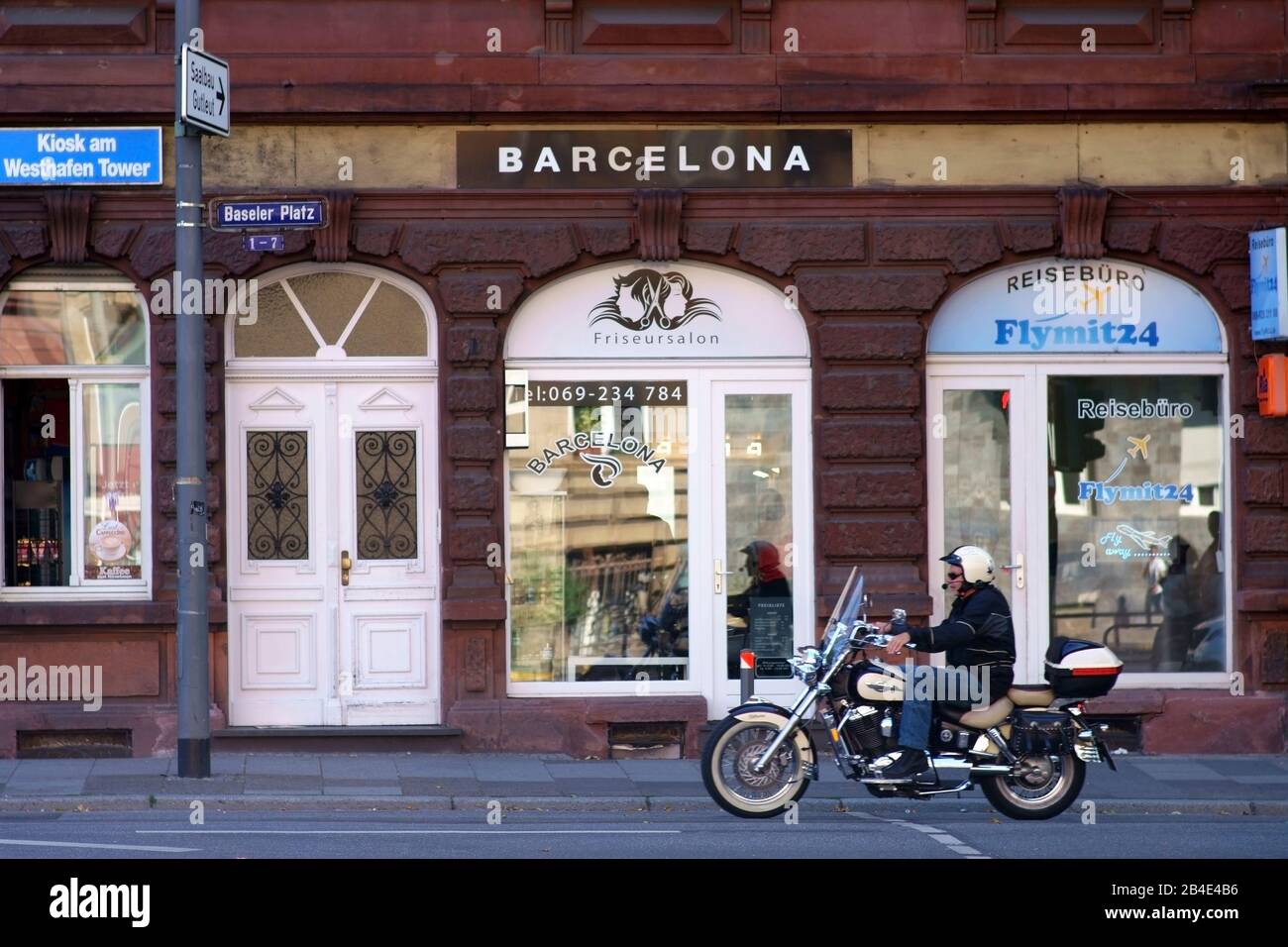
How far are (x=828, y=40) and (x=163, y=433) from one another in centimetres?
617

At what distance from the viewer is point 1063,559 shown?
1507cm

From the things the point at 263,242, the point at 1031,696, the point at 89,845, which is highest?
the point at 263,242

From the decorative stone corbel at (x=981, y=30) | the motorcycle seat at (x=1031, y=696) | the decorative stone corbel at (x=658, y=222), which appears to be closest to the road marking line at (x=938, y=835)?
the motorcycle seat at (x=1031, y=696)

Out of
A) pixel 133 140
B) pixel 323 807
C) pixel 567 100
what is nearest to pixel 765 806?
pixel 323 807

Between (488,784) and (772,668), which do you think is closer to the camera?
(488,784)

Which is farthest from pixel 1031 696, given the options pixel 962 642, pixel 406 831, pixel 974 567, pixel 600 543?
pixel 600 543

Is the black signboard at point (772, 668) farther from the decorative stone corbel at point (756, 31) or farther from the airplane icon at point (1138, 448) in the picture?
the decorative stone corbel at point (756, 31)

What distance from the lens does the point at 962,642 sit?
11281 millimetres

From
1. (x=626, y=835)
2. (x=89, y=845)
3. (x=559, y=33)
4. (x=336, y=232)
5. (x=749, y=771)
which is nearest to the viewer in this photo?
(x=89, y=845)

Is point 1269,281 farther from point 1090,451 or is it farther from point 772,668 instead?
point 772,668

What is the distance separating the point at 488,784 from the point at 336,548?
2.70 meters

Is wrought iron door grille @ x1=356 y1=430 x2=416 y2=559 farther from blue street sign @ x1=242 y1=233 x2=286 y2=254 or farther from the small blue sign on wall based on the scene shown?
the small blue sign on wall

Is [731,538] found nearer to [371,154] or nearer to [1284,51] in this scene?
[371,154]

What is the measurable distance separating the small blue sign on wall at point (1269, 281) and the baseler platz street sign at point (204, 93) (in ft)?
26.6
